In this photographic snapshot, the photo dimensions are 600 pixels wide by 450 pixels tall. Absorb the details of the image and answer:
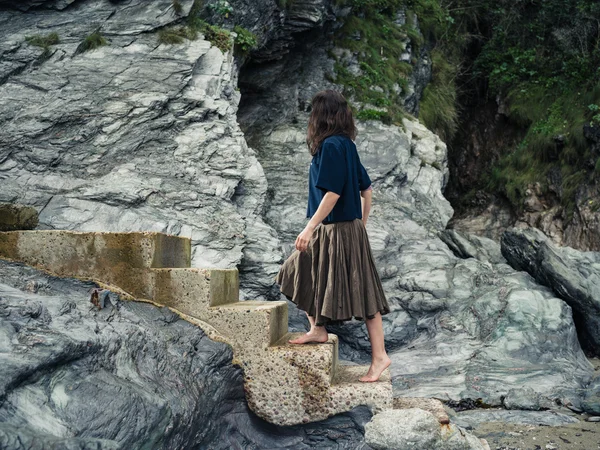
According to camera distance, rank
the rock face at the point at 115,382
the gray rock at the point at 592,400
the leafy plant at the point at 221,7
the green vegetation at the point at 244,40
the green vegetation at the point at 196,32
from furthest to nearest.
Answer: the green vegetation at the point at 244,40, the leafy plant at the point at 221,7, the green vegetation at the point at 196,32, the gray rock at the point at 592,400, the rock face at the point at 115,382

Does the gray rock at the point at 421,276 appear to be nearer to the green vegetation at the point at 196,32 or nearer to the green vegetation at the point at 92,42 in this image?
the green vegetation at the point at 196,32

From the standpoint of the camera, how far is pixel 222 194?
8.82 metres

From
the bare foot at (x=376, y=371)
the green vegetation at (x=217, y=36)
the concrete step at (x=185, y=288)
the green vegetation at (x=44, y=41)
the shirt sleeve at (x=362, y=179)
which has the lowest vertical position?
the bare foot at (x=376, y=371)

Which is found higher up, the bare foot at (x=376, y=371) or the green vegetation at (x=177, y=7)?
the green vegetation at (x=177, y=7)

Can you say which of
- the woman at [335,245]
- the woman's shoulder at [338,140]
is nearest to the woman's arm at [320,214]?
the woman at [335,245]

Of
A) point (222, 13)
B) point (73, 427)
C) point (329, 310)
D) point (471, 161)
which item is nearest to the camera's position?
point (73, 427)

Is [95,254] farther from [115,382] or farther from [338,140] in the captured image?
[338,140]

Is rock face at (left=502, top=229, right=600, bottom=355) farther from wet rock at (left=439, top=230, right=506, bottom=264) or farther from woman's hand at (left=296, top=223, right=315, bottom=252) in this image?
woman's hand at (left=296, top=223, right=315, bottom=252)

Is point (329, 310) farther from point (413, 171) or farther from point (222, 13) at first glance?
point (413, 171)

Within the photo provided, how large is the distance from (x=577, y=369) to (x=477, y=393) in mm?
1811

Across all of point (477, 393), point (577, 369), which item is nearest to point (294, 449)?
point (477, 393)

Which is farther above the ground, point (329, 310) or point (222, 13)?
point (222, 13)

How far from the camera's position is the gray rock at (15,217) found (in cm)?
471

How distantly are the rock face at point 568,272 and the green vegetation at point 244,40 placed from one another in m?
5.41
